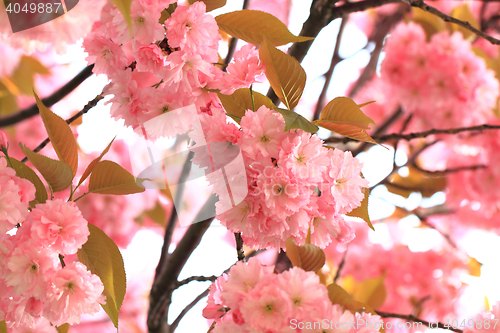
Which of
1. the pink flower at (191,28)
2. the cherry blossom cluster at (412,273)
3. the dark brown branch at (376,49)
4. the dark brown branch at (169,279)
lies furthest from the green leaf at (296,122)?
the cherry blossom cluster at (412,273)

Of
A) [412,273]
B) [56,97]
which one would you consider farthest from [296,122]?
[412,273]

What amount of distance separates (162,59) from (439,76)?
1.08 m

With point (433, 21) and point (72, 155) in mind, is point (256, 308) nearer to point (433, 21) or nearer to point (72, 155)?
point (72, 155)

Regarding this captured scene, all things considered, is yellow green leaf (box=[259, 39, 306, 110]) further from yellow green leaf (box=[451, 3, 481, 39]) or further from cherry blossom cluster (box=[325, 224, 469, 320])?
cherry blossom cluster (box=[325, 224, 469, 320])

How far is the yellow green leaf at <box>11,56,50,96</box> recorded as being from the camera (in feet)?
3.68

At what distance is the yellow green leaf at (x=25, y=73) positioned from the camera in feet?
3.68

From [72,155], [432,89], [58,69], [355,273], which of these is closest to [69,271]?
[72,155]

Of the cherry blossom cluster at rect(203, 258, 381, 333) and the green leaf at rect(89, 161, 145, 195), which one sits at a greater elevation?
the green leaf at rect(89, 161, 145, 195)

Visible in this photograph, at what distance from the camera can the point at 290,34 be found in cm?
52

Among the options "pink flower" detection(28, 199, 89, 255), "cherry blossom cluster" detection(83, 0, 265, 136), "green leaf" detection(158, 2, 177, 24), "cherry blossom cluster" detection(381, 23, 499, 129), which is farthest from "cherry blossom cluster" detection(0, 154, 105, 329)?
"cherry blossom cluster" detection(381, 23, 499, 129)

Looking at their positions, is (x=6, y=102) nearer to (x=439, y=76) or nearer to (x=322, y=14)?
(x=322, y=14)

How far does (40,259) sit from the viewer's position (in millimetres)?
441

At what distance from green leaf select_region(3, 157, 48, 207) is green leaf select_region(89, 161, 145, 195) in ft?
0.21

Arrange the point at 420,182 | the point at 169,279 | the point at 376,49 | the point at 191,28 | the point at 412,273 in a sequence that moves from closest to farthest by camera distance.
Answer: the point at 191,28
the point at 169,279
the point at 376,49
the point at 420,182
the point at 412,273
